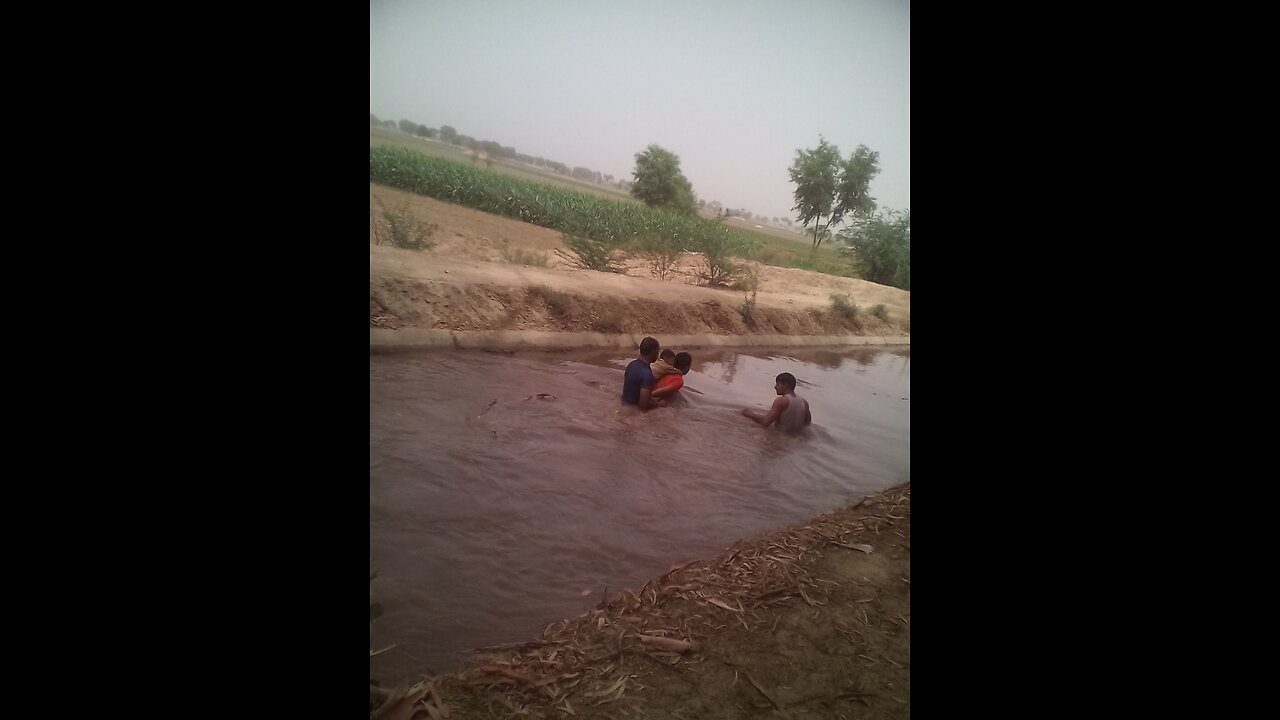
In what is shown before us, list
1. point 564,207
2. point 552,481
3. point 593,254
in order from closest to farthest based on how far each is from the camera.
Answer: point 552,481
point 593,254
point 564,207

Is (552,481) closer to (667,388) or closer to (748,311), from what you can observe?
(667,388)

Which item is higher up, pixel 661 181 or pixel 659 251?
pixel 661 181

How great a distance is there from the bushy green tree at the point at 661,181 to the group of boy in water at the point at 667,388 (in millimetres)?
12143

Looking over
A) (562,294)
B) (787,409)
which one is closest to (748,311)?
(562,294)

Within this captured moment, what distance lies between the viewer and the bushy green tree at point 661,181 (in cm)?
1725

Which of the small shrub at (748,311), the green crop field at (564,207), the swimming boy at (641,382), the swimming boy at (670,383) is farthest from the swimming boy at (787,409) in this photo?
the green crop field at (564,207)

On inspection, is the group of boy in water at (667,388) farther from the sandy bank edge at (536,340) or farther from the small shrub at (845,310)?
the small shrub at (845,310)

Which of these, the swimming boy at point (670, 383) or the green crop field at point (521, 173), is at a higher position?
the green crop field at point (521, 173)

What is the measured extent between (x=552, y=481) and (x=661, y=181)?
50.2 feet

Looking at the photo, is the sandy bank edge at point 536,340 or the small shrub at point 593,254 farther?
the small shrub at point 593,254

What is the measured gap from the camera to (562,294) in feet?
25.6
